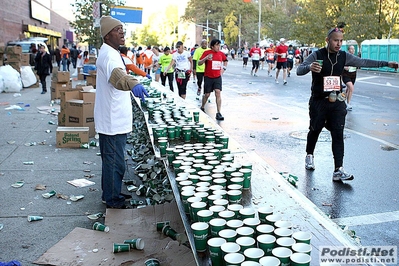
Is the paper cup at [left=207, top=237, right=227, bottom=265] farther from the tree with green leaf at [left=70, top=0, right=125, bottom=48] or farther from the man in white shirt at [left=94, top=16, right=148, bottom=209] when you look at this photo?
the tree with green leaf at [left=70, top=0, right=125, bottom=48]

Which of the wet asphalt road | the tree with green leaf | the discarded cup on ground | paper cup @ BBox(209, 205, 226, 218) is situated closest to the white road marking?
the wet asphalt road

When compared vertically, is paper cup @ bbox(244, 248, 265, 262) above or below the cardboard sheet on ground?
above

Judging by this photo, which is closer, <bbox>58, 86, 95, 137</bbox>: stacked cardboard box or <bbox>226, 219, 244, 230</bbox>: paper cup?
<bbox>226, 219, 244, 230</bbox>: paper cup

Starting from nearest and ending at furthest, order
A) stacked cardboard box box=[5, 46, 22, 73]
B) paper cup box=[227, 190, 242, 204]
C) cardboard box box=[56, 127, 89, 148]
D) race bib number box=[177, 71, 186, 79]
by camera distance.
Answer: paper cup box=[227, 190, 242, 204], cardboard box box=[56, 127, 89, 148], race bib number box=[177, 71, 186, 79], stacked cardboard box box=[5, 46, 22, 73]

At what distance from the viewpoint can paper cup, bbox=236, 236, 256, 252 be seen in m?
2.33

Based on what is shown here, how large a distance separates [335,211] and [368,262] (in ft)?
8.77

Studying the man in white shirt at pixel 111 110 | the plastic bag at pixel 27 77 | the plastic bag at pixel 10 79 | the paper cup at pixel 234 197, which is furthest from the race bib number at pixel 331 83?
the plastic bag at pixel 27 77

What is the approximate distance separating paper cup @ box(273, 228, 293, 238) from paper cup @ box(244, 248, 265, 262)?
21cm

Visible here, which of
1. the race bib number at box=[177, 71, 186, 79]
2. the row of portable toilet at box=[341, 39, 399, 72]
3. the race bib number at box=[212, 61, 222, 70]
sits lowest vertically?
the race bib number at box=[177, 71, 186, 79]

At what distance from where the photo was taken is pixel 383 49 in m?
31.9

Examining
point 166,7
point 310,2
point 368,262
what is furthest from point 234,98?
point 166,7

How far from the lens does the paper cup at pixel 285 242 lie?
232cm

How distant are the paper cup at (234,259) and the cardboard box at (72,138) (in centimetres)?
628

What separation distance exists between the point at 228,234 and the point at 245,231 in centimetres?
11
